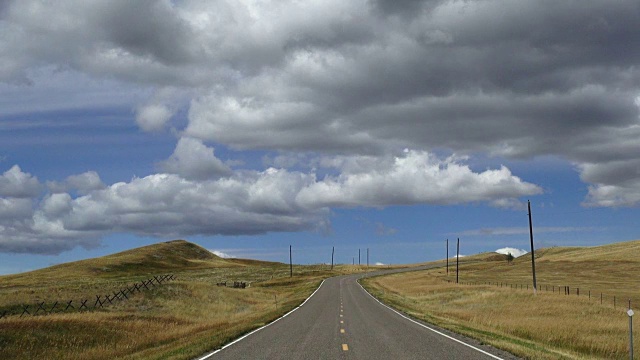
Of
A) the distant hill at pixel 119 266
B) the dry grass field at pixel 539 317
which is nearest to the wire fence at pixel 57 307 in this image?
the dry grass field at pixel 539 317

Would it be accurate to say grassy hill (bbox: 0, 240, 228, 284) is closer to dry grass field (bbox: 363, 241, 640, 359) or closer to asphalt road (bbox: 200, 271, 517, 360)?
dry grass field (bbox: 363, 241, 640, 359)

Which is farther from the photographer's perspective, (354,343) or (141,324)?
(141,324)

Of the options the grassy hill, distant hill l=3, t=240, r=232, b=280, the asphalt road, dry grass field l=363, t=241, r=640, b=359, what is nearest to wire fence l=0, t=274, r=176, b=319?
the asphalt road

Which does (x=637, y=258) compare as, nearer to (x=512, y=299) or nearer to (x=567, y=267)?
(x=567, y=267)

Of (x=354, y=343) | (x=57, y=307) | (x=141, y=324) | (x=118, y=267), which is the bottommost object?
(x=141, y=324)

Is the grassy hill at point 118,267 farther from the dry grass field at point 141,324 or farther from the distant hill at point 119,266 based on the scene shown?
the dry grass field at point 141,324

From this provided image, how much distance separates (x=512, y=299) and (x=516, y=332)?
2202 centimetres

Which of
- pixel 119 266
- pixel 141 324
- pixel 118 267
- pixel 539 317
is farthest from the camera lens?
pixel 119 266

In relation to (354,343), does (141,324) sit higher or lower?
lower

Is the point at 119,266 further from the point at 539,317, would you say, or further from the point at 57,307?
the point at 539,317

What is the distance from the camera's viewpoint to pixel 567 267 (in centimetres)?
11294

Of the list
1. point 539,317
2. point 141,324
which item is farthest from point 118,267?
point 539,317

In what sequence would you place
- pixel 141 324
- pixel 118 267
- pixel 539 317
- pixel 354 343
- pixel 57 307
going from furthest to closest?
pixel 118 267
pixel 57 307
pixel 539 317
pixel 141 324
pixel 354 343

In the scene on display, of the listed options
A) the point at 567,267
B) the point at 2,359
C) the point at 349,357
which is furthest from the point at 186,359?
the point at 567,267
